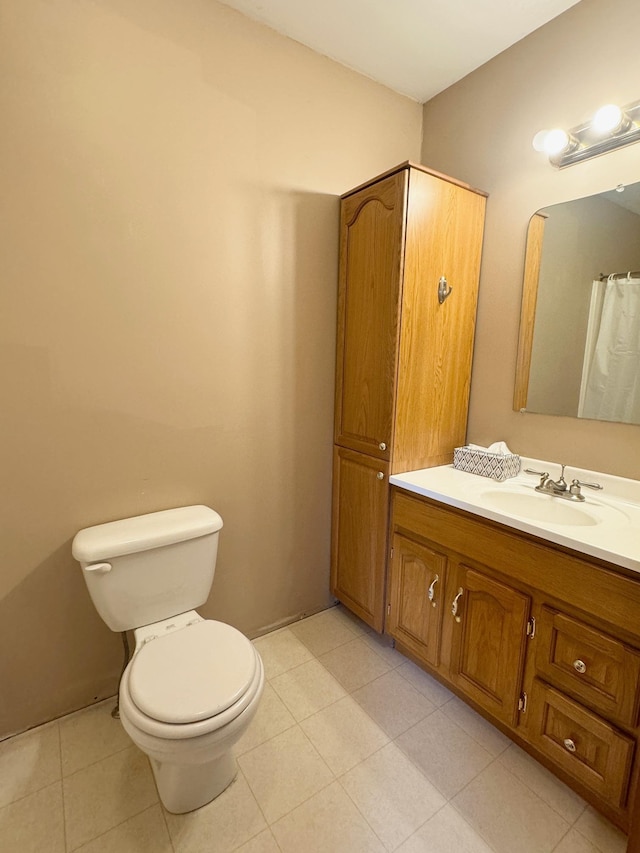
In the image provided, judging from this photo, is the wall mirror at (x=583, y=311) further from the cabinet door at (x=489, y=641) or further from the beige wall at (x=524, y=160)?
the cabinet door at (x=489, y=641)

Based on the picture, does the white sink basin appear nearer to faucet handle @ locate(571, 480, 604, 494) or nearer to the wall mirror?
faucet handle @ locate(571, 480, 604, 494)

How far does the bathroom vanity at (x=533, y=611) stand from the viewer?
1060 millimetres

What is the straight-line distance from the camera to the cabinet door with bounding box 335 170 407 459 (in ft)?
5.17

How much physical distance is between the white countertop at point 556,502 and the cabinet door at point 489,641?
0.80 feet

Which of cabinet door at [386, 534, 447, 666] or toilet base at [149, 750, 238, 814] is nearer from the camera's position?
toilet base at [149, 750, 238, 814]

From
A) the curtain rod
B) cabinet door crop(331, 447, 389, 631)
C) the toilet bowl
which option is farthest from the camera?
cabinet door crop(331, 447, 389, 631)

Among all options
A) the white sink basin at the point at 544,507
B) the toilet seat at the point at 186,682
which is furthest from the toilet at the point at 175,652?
the white sink basin at the point at 544,507

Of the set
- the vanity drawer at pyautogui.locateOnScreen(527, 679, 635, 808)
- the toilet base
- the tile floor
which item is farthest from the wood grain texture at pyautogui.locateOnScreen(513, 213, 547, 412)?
the toilet base

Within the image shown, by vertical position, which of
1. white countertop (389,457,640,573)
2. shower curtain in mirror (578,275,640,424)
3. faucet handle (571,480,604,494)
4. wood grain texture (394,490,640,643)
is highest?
shower curtain in mirror (578,275,640,424)

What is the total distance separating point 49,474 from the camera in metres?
1.36

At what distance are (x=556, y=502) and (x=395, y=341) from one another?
83 centimetres

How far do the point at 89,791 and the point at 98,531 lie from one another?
0.77m

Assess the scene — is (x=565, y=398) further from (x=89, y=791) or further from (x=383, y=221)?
(x=89, y=791)

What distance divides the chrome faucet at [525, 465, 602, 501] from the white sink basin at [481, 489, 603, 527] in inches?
0.8
